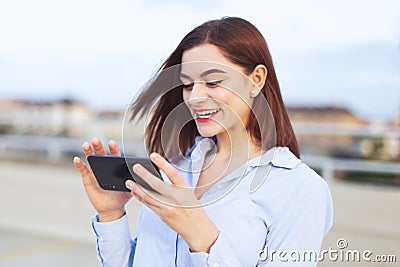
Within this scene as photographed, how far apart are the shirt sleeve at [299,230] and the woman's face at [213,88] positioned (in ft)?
0.57

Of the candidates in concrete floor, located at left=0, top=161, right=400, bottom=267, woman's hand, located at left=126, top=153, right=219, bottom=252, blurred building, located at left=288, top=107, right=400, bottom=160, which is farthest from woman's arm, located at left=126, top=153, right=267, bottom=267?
blurred building, located at left=288, top=107, right=400, bottom=160

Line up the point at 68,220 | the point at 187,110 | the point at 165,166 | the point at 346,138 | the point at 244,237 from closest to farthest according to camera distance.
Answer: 1. the point at 165,166
2. the point at 244,237
3. the point at 187,110
4. the point at 68,220
5. the point at 346,138

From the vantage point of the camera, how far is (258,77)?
3.68 feet

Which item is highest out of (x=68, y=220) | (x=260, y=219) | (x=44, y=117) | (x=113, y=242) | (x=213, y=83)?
(x=213, y=83)

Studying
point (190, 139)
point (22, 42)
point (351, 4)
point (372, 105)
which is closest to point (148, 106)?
point (190, 139)

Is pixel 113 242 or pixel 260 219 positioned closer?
pixel 260 219

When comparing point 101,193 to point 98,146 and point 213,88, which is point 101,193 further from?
point 213,88

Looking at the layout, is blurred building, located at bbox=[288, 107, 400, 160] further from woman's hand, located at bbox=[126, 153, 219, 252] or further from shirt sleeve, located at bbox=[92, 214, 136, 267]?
woman's hand, located at bbox=[126, 153, 219, 252]

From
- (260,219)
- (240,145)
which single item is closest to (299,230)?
(260,219)

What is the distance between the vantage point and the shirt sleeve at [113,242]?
125 centimetres

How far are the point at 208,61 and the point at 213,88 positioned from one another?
0.04 meters

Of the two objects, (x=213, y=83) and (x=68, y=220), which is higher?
(x=213, y=83)

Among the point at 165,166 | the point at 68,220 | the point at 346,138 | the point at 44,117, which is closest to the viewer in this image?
the point at 165,166

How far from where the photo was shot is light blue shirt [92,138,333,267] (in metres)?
1.06
